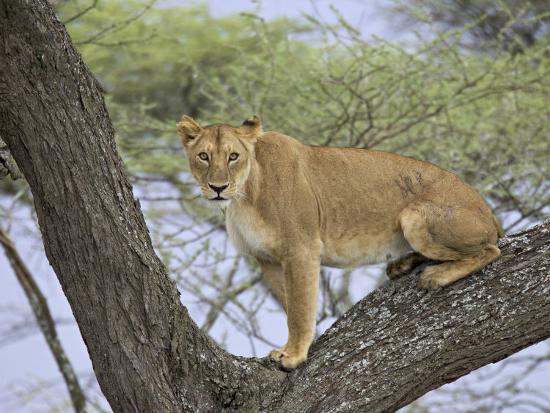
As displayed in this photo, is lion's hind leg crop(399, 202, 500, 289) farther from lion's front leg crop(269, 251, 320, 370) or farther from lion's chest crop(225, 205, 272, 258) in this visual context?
lion's chest crop(225, 205, 272, 258)

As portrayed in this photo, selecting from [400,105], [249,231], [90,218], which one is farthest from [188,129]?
[400,105]

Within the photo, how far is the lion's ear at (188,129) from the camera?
214 inches

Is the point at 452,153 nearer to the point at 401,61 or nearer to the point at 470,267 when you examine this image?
the point at 401,61

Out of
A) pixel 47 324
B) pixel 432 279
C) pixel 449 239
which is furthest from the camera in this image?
pixel 47 324

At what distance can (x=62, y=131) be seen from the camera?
4.50m

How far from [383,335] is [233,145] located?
120cm

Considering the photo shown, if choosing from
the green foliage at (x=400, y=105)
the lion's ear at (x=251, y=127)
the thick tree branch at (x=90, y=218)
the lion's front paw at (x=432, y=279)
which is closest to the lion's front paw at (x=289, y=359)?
the thick tree branch at (x=90, y=218)

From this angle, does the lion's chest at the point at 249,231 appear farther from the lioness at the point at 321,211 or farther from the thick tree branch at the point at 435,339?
the thick tree branch at the point at 435,339

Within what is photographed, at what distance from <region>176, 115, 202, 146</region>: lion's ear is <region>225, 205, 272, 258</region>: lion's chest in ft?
1.36

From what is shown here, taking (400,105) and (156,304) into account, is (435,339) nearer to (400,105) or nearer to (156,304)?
(156,304)

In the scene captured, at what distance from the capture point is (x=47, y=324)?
8.83m

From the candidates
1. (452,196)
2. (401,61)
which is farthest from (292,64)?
(452,196)

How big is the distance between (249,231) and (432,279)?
3.20 feet

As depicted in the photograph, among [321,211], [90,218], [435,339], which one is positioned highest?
[321,211]
